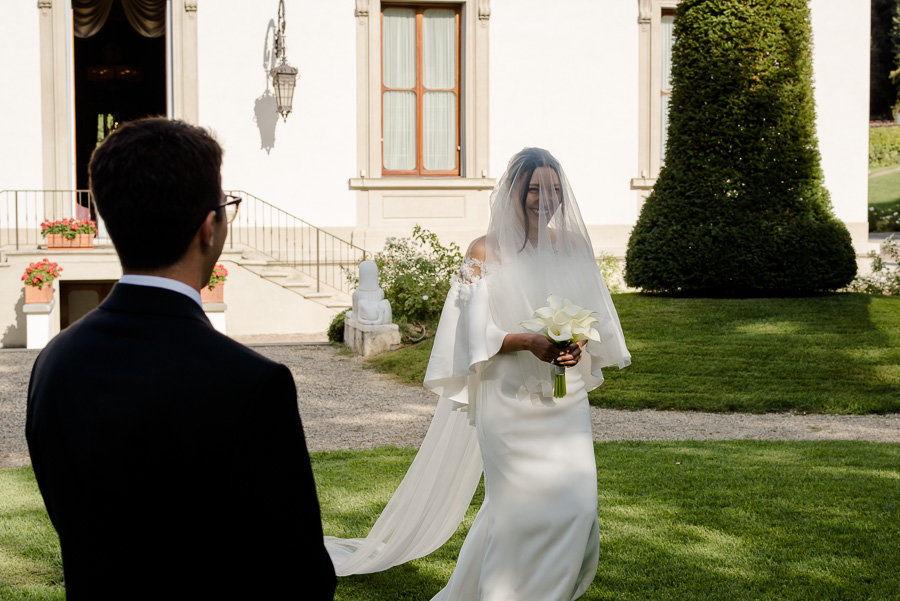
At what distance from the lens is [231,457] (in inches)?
51.1

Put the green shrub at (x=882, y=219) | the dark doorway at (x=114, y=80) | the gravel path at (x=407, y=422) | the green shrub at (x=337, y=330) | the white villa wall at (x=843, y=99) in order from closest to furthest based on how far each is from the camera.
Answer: the gravel path at (x=407, y=422) → the green shrub at (x=337, y=330) → the white villa wall at (x=843, y=99) → the dark doorway at (x=114, y=80) → the green shrub at (x=882, y=219)

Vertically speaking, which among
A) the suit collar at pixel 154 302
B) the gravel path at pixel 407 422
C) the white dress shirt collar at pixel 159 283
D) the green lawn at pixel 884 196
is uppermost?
the green lawn at pixel 884 196

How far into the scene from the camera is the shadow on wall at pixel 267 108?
1412 cm

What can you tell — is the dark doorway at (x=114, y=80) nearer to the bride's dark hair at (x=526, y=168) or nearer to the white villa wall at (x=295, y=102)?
the white villa wall at (x=295, y=102)

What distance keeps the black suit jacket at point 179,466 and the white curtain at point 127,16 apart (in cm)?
1421

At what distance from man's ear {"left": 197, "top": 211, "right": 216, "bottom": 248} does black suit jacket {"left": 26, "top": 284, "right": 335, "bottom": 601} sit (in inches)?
4.0

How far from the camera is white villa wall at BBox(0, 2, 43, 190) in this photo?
13.5 metres

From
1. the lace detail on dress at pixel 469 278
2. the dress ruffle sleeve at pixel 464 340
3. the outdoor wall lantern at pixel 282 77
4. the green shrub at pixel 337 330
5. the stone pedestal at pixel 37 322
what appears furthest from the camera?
the outdoor wall lantern at pixel 282 77

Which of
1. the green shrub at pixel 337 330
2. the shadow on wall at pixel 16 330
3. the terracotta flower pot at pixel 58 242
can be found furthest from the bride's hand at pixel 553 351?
the shadow on wall at pixel 16 330

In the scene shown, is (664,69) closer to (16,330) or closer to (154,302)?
(16,330)

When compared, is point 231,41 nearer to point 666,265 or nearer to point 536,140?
point 536,140

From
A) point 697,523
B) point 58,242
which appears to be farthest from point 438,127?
point 697,523

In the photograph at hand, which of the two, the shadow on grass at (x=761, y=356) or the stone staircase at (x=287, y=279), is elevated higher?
the stone staircase at (x=287, y=279)

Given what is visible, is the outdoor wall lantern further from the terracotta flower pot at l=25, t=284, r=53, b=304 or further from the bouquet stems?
the bouquet stems
